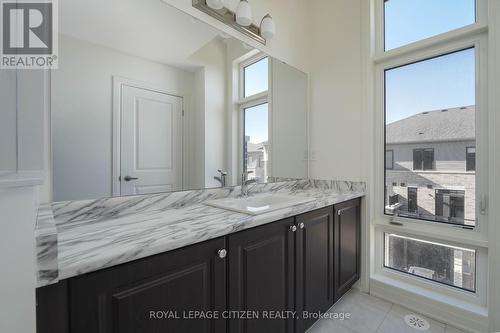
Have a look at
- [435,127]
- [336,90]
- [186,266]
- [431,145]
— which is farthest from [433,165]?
[186,266]

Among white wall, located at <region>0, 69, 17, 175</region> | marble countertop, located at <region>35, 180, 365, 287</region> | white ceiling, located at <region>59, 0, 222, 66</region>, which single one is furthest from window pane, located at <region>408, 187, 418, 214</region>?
white wall, located at <region>0, 69, 17, 175</region>

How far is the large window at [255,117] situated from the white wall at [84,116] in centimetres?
86

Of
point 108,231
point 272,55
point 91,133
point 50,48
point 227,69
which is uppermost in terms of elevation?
point 272,55

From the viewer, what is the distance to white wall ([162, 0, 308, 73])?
1.76m

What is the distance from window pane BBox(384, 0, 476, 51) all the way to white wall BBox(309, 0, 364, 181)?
26 cm

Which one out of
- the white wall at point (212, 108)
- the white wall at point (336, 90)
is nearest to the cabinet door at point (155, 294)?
the white wall at point (212, 108)

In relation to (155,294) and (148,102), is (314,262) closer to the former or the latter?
(155,294)

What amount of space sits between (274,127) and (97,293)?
176 cm

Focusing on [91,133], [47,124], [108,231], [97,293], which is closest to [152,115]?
[91,133]

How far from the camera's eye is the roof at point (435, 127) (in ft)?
5.16

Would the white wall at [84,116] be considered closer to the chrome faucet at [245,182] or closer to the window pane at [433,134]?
the chrome faucet at [245,182]

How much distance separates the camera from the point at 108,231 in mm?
852

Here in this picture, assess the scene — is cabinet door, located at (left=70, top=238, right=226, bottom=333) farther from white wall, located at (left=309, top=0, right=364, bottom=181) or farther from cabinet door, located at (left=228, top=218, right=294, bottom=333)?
white wall, located at (left=309, top=0, right=364, bottom=181)

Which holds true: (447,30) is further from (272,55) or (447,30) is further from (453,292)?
(453,292)
